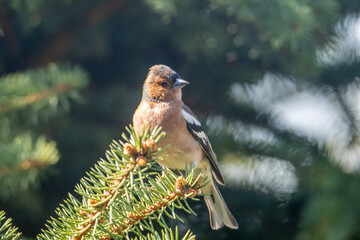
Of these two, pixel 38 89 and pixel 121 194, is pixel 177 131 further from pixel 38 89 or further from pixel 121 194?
pixel 121 194

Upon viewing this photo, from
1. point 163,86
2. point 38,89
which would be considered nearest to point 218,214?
point 163,86

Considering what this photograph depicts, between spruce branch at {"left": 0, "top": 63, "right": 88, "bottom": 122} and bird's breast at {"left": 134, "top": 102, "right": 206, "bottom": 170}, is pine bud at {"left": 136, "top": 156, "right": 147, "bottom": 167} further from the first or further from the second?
spruce branch at {"left": 0, "top": 63, "right": 88, "bottom": 122}

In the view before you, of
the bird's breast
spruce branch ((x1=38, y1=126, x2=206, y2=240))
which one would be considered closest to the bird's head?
the bird's breast

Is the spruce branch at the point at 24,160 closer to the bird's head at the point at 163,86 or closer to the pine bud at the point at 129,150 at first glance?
the bird's head at the point at 163,86

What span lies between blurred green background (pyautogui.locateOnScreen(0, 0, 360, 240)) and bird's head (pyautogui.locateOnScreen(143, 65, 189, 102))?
45 cm

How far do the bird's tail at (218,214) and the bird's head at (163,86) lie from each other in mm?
698

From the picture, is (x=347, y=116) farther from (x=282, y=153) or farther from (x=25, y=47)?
(x=25, y=47)

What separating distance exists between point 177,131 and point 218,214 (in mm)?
596

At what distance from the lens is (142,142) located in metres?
1.38

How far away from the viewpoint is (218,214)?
2900 millimetres

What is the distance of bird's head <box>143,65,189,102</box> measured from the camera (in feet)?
10.4

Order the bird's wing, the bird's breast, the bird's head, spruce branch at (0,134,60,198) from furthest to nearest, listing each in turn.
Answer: the bird's head, the bird's wing, the bird's breast, spruce branch at (0,134,60,198)

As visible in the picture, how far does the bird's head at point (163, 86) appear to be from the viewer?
124 inches

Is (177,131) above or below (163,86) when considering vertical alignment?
below
